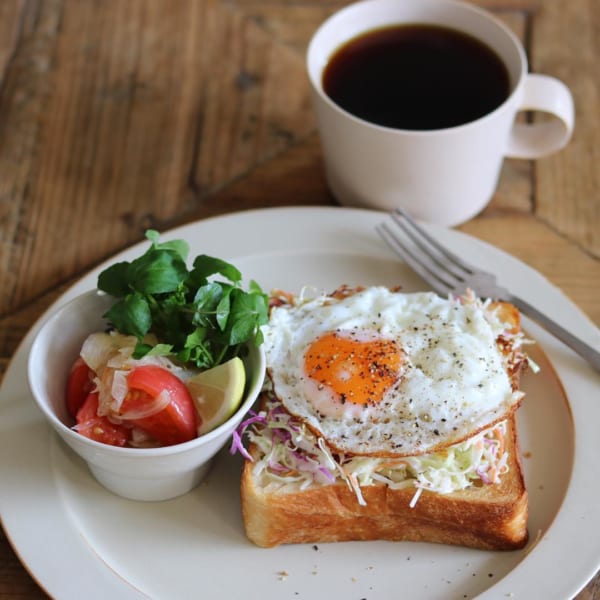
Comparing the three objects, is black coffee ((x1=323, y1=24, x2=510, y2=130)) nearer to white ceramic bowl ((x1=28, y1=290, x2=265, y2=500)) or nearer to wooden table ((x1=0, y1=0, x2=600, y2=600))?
wooden table ((x1=0, y1=0, x2=600, y2=600))

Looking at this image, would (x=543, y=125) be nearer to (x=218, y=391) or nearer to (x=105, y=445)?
(x=218, y=391)

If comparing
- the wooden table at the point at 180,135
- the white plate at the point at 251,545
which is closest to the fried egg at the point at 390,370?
the white plate at the point at 251,545

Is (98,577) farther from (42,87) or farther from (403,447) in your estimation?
(42,87)

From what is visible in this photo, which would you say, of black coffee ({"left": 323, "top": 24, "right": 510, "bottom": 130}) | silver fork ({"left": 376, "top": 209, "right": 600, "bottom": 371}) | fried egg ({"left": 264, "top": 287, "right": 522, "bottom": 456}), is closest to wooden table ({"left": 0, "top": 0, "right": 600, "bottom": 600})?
silver fork ({"left": 376, "top": 209, "right": 600, "bottom": 371})

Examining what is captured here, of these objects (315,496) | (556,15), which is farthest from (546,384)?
(556,15)

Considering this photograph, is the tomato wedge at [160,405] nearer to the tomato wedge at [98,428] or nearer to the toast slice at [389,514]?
the tomato wedge at [98,428]

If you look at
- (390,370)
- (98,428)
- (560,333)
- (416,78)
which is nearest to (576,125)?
(416,78)
